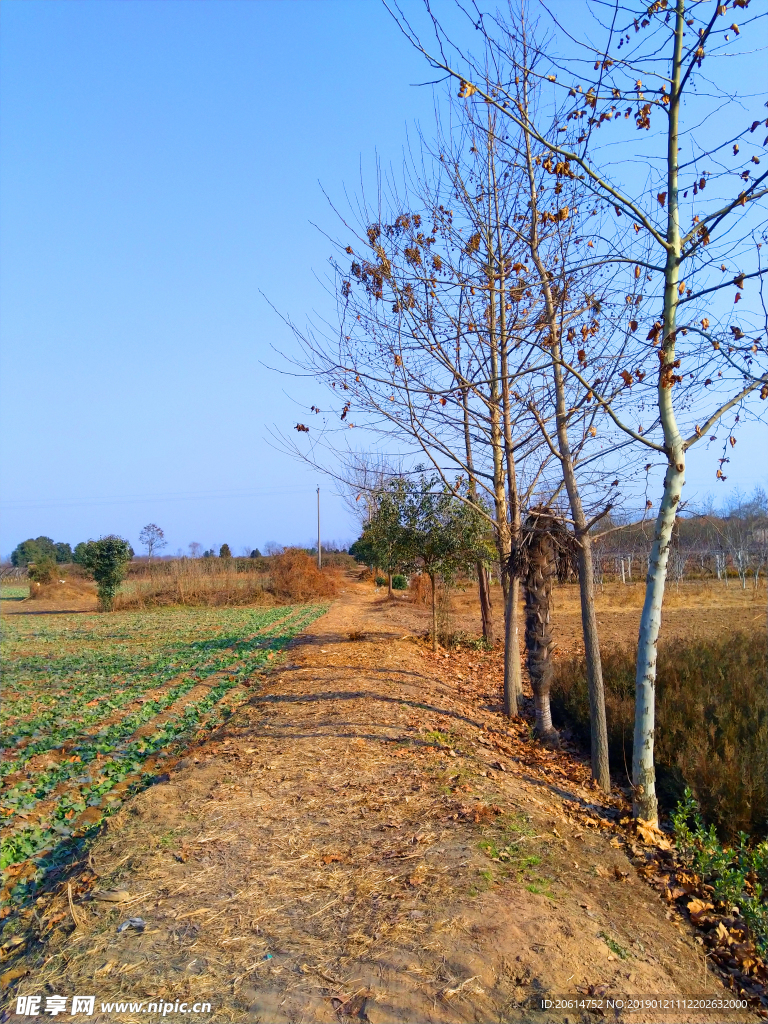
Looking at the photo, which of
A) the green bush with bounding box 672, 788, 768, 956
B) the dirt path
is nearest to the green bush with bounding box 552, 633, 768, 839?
the green bush with bounding box 672, 788, 768, 956

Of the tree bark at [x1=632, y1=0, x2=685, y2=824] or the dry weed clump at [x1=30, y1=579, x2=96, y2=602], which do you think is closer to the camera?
the tree bark at [x1=632, y1=0, x2=685, y2=824]

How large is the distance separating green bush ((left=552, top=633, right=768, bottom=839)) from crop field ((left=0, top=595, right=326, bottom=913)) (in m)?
5.37

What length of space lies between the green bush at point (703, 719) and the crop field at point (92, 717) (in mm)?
5369

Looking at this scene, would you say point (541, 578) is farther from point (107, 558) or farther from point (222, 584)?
point (222, 584)

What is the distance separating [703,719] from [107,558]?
31811 mm

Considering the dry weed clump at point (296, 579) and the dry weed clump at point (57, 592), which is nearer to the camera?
the dry weed clump at point (296, 579)

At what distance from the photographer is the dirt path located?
329 cm

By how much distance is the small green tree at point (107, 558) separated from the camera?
3450 centimetres

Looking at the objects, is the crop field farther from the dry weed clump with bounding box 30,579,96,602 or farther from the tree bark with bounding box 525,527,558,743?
the dry weed clump with bounding box 30,579,96,602

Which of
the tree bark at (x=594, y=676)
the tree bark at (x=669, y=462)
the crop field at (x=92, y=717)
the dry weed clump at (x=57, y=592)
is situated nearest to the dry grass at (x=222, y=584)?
the dry weed clump at (x=57, y=592)

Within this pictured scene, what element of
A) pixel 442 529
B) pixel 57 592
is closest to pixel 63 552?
pixel 57 592

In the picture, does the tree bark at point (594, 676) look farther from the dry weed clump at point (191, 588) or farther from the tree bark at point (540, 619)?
the dry weed clump at point (191, 588)

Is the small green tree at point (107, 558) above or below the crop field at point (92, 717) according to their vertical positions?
above

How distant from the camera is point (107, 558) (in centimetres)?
3469
